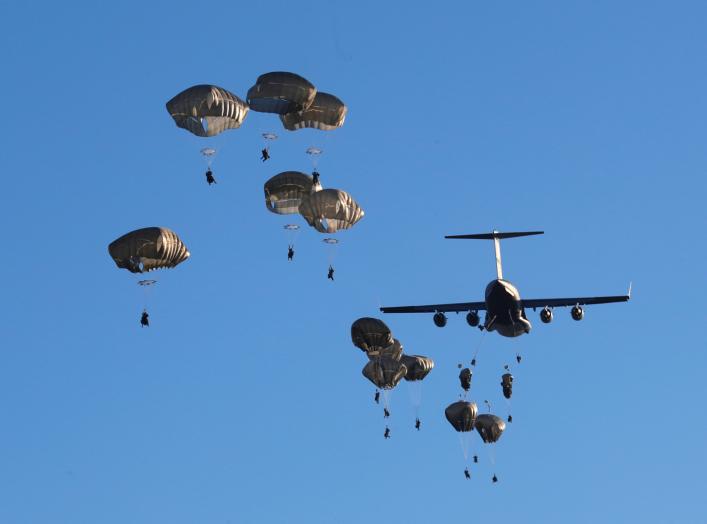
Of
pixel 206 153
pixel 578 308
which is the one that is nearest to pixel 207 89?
pixel 206 153

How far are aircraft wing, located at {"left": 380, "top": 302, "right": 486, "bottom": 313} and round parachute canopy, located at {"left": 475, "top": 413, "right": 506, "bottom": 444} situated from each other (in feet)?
27.3

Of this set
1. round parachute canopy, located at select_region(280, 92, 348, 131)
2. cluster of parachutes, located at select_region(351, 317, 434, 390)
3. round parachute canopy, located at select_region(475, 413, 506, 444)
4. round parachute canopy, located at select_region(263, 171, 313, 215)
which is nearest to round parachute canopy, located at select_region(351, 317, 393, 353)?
cluster of parachutes, located at select_region(351, 317, 434, 390)

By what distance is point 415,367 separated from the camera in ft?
338

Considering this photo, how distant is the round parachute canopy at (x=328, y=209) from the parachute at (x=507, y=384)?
2187 cm

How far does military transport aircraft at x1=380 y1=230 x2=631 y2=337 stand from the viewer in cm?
9794

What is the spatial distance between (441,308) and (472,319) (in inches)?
304

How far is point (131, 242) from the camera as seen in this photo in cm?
8556

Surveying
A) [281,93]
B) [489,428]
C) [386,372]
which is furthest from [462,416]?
[281,93]

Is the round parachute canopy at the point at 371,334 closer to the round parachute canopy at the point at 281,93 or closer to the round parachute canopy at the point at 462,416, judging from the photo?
the round parachute canopy at the point at 462,416

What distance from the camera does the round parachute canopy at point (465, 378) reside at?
104 metres

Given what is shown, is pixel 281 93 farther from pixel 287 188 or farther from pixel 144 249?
pixel 144 249

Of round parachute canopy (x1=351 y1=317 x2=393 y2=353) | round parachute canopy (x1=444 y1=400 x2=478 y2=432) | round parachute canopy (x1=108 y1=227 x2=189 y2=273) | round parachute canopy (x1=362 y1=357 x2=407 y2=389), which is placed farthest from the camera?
round parachute canopy (x1=444 y1=400 x2=478 y2=432)

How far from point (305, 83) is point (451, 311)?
96.2ft

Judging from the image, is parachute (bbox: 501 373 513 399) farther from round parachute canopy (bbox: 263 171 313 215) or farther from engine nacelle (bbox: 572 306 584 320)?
round parachute canopy (bbox: 263 171 313 215)
